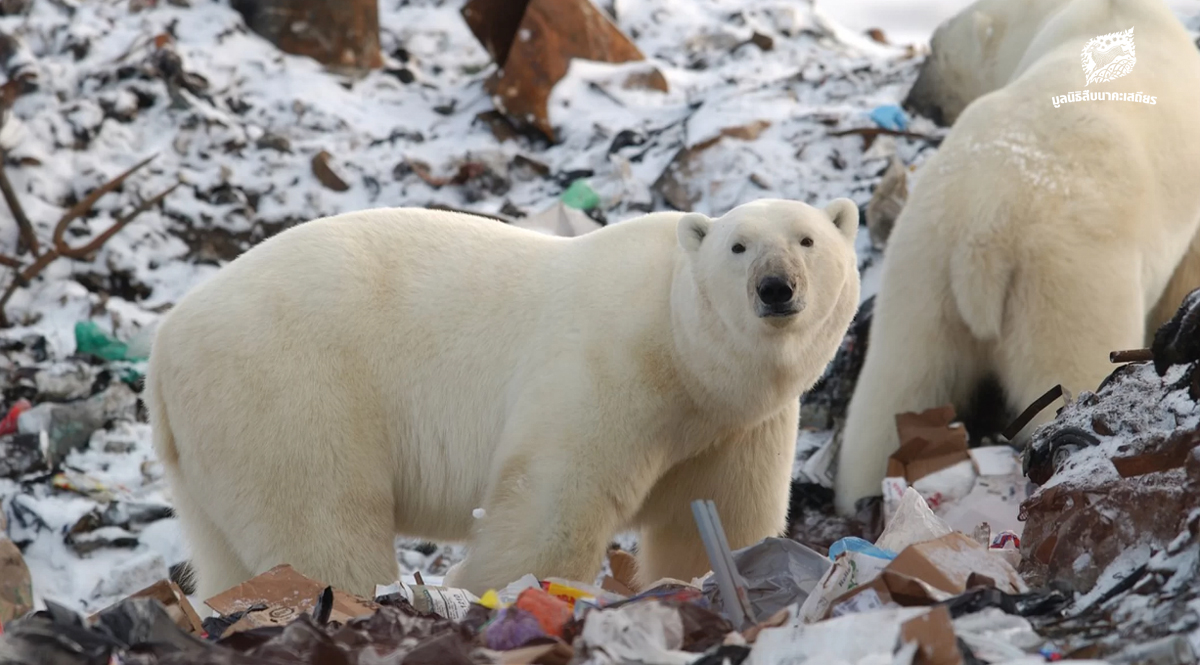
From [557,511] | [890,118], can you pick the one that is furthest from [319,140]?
[557,511]

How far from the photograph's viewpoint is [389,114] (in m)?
8.38

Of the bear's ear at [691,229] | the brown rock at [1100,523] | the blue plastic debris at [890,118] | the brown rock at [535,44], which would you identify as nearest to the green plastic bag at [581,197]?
the brown rock at [535,44]

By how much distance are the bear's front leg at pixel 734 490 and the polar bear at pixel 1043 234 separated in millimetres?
1251

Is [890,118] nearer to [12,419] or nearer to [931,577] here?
[12,419]

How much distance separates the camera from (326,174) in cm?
756

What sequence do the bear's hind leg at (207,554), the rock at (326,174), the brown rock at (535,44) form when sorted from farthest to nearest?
the brown rock at (535,44) < the rock at (326,174) < the bear's hind leg at (207,554)

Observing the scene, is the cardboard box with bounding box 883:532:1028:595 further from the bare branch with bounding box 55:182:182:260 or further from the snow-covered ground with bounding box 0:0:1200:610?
the bare branch with bounding box 55:182:182:260

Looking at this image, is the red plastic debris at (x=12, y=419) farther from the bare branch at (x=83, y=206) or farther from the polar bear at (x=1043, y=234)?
the polar bear at (x=1043, y=234)

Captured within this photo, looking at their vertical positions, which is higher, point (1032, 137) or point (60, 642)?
point (1032, 137)

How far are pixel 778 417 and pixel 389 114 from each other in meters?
5.49

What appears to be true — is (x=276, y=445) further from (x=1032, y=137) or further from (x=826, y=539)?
(x=1032, y=137)

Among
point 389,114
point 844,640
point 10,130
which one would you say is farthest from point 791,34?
point 844,640

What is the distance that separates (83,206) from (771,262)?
17.2 ft

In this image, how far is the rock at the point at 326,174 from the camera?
24.7 ft
